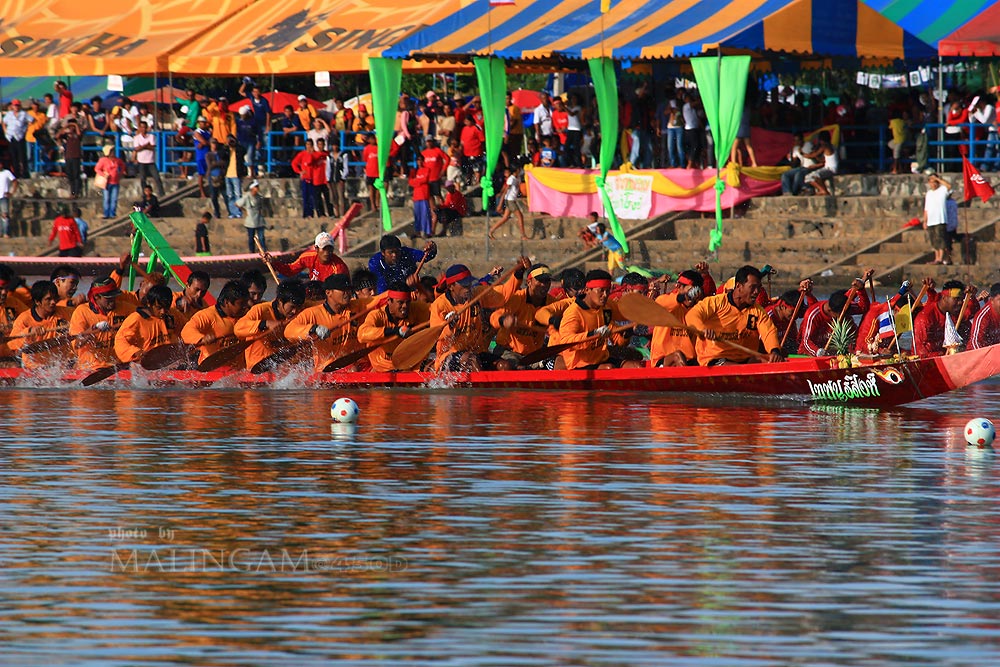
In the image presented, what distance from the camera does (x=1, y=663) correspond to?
26.4 ft

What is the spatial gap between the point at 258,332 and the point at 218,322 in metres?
0.51

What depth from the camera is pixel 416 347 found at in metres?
18.3

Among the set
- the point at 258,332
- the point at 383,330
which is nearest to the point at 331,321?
the point at 383,330

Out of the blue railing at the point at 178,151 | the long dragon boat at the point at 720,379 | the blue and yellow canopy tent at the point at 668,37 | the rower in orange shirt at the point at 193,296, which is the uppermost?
the blue and yellow canopy tent at the point at 668,37

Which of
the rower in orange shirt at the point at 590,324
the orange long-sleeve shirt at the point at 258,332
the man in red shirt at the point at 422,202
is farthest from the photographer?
the man in red shirt at the point at 422,202

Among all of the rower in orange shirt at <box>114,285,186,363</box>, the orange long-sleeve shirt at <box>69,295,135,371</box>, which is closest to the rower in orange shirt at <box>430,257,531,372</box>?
the rower in orange shirt at <box>114,285,186,363</box>

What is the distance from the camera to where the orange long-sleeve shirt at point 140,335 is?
19047mm

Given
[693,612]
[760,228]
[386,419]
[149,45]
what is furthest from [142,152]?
[693,612]

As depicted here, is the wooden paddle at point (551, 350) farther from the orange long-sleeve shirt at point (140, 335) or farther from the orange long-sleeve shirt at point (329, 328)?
the orange long-sleeve shirt at point (140, 335)

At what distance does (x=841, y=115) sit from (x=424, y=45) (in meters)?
6.57

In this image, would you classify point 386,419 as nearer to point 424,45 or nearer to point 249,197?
point 424,45

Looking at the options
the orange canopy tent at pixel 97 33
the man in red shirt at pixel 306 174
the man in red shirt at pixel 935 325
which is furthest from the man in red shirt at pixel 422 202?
the man in red shirt at pixel 935 325

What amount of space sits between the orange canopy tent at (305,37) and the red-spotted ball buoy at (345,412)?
1487 centimetres

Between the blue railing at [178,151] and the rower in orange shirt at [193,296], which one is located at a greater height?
the blue railing at [178,151]
